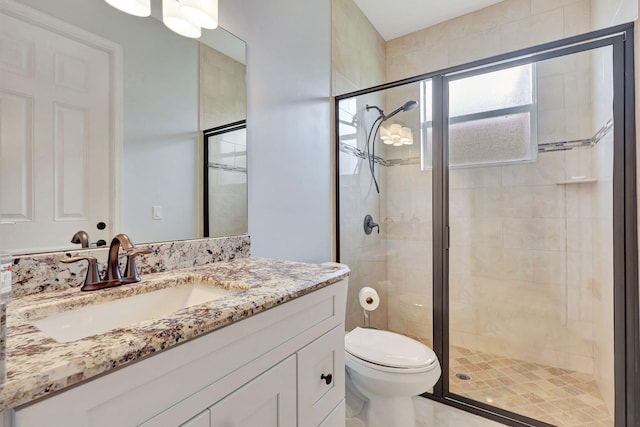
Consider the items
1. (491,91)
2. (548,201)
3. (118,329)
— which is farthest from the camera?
(491,91)

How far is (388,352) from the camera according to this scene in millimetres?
1508

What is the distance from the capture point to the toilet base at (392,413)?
1.39 metres

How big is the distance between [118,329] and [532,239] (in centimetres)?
233

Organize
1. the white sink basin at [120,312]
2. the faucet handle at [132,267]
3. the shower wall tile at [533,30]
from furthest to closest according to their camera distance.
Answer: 1. the shower wall tile at [533,30]
2. the faucet handle at [132,267]
3. the white sink basin at [120,312]

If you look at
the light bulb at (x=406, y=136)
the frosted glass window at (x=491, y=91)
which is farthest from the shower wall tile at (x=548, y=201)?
the light bulb at (x=406, y=136)

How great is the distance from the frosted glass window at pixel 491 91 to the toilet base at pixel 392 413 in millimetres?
1695

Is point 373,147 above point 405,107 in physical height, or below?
below

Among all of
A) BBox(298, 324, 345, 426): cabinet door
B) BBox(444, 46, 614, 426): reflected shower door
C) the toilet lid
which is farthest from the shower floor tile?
BBox(298, 324, 345, 426): cabinet door

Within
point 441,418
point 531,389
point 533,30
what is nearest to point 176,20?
point 441,418

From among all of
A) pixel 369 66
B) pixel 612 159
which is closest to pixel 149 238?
pixel 612 159

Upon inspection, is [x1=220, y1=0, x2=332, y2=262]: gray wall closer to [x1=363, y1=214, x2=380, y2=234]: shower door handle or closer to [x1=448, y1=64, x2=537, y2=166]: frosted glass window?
[x1=363, y1=214, x2=380, y2=234]: shower door handle

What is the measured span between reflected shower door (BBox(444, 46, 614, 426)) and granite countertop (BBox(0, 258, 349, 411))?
1436mm

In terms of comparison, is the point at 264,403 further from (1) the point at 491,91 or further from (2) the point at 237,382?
(1) the point at 491,91

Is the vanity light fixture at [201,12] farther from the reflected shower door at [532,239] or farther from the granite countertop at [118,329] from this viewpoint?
the reflected shower door at [532,239]
